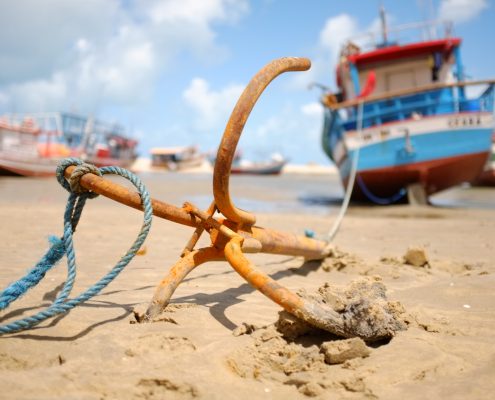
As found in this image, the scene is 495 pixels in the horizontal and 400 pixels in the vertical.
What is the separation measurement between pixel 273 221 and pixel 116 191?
16.9 ft

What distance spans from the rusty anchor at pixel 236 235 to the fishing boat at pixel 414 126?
24.4 ft

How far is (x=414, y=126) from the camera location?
9859mm

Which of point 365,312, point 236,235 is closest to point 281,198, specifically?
point 236,235

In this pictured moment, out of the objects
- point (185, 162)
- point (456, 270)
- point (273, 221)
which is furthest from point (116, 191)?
point (185, 162)

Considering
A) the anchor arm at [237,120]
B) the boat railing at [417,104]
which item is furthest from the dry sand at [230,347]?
the boat railing at [417,104]

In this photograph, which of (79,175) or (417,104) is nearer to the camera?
(79,175)

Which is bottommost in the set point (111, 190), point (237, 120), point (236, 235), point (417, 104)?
point (236, 235)

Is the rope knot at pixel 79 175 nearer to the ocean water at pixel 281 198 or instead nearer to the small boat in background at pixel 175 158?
the ocean water at pixel 281 198

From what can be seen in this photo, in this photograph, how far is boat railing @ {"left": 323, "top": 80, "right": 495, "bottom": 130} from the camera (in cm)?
974

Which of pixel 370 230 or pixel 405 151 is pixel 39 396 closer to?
pixel 370 230

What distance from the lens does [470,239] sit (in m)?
5.15

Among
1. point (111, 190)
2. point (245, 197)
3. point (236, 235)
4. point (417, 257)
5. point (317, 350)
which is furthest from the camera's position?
point (245, 197)

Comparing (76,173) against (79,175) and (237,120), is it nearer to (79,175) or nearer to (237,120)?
(79,175)

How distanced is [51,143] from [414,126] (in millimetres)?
21148
